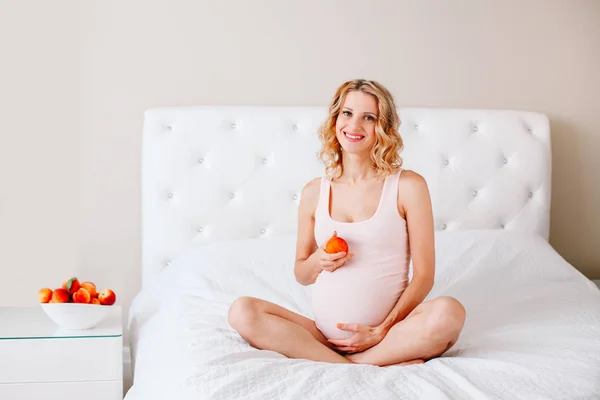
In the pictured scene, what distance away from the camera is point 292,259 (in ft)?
9.26

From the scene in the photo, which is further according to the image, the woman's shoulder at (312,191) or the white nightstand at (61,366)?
the white nightstand at (61,366)

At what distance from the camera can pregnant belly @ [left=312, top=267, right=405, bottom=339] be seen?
211 centimetres

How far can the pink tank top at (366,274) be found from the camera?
212cm

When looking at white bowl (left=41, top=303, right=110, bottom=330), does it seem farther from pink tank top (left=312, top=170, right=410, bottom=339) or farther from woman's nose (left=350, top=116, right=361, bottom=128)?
woman's nose (left=350, top=116, right=361, bottom=128)

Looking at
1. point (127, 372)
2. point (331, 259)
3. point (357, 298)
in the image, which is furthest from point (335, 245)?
point (127, 372)

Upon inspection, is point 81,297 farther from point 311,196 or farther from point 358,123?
point 358,123

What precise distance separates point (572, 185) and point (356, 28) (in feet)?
3.82

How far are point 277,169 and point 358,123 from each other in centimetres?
97

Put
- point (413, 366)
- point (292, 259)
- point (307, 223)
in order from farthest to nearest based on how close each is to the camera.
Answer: point (292, 259)
point (307, 223)
point (413, 366)

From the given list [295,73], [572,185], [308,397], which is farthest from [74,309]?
[572,185]

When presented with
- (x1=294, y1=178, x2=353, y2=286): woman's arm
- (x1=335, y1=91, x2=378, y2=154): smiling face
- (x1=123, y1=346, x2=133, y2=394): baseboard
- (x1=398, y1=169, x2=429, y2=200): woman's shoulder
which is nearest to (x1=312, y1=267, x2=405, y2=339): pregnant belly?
(x1=294, y1=178, x2=353, y2=286): woman's arm

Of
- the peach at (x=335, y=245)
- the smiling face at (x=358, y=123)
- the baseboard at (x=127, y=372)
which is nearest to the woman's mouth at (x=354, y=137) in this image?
the smiling face at (x=358, y=123)

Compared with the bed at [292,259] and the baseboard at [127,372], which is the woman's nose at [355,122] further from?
the baseboard at [127,372]

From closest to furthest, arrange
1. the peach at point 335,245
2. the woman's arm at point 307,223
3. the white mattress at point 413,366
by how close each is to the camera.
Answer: the white mattress at point 413,366 → the peach at point 335,245 → the woman's arm at point 307,223
